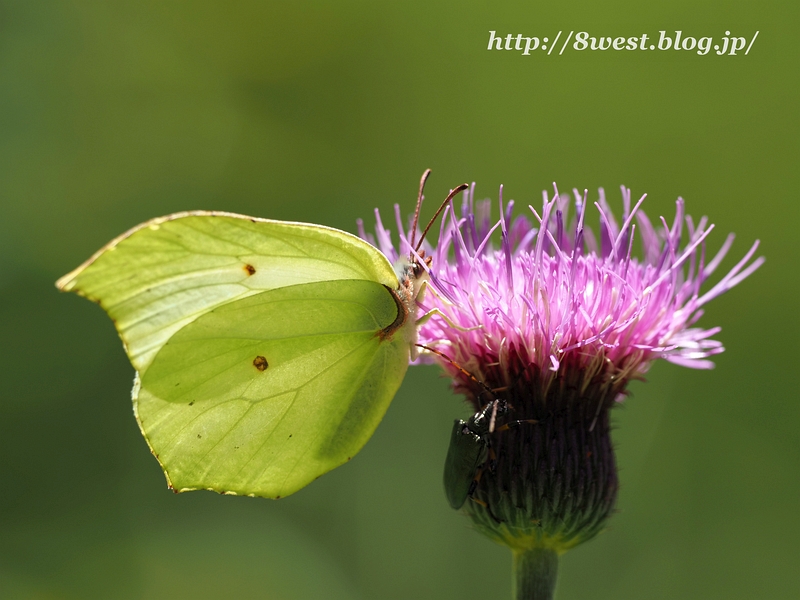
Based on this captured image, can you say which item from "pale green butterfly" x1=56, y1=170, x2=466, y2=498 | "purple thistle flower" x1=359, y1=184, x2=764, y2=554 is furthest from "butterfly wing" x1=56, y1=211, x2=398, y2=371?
"purple thistle flower" x1=359, y1=184, x2=764, y2=554

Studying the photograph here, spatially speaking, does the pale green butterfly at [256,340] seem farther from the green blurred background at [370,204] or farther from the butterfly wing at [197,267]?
the green blurred background at [370,204]

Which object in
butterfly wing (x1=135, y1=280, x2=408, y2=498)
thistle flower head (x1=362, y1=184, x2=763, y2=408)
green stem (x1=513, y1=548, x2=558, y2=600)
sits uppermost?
thistle flower head (x1=362, y1=184, x2=763, y2=408)

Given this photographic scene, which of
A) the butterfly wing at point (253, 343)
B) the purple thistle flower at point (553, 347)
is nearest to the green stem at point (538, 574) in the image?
the purple thistle flower at point (553, 347)

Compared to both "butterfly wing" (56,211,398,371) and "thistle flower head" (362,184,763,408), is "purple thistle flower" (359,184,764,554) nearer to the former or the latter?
"thistle flower head" (362,184,763,408)

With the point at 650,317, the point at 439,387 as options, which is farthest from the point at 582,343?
the point at 439,387

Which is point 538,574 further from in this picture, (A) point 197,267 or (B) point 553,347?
(A) point 197,267
